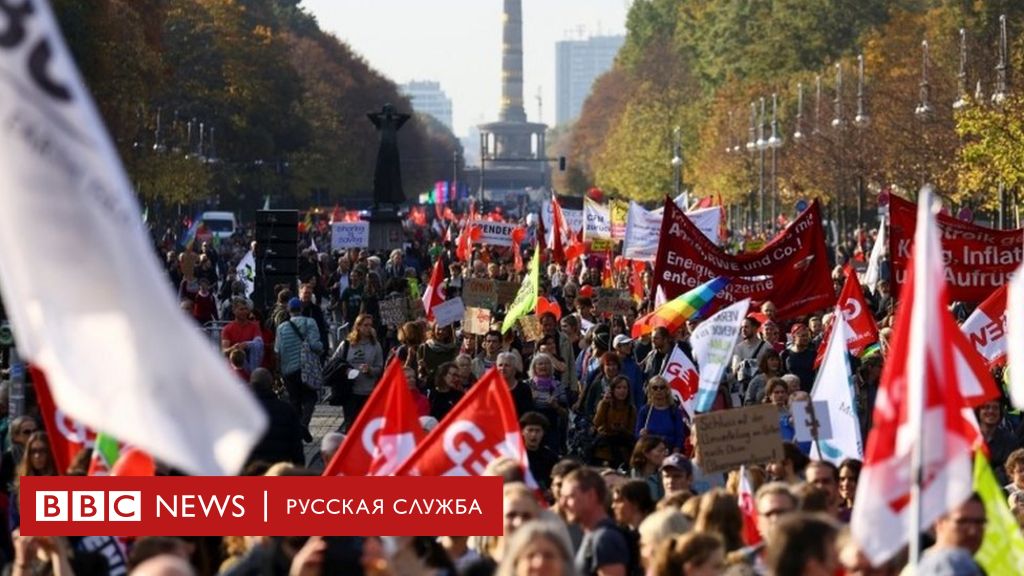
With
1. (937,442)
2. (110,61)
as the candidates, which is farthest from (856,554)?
(110,61)

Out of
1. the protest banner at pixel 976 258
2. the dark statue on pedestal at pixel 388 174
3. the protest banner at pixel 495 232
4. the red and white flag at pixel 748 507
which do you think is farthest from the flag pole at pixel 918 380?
the dark statue on pedestal at pixel 388 174

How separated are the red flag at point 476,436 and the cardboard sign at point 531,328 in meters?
10.5

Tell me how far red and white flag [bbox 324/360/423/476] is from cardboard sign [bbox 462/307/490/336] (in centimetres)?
1150

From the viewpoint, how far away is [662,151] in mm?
108000

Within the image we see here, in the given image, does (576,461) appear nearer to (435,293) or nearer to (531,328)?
(531,328)

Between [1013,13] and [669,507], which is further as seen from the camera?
[1013,13]

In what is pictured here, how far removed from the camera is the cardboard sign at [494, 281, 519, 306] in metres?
25.0

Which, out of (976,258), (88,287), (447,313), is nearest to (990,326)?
(976,258)

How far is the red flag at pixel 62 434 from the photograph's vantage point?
1012 centimetres

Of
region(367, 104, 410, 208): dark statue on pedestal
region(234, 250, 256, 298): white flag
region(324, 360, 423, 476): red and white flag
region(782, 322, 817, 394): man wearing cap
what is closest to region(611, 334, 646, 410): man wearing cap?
region(782, 322, 817, 394): man wearing cap

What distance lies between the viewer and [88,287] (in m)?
5.41

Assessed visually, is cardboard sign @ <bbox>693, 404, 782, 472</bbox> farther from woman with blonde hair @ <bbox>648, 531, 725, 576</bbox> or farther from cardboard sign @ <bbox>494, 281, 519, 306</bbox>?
cardboard sign @ <bbox>494, 281, 519, 306</bbox>

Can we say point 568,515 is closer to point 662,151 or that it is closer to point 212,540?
point 212,540

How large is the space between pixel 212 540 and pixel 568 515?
1285 millimetres
